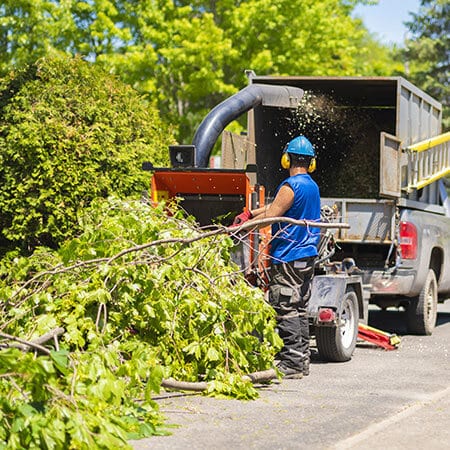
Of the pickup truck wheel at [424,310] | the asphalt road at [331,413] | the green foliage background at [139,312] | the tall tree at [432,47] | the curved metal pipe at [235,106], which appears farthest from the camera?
the tall tree at [432,47]

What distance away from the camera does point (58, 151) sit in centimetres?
1200

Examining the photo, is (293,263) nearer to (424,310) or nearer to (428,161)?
(424,310)

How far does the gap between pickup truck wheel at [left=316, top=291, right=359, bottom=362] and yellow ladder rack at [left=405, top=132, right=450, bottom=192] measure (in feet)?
6.93

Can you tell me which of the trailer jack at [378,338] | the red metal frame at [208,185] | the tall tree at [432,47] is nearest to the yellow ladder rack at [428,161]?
the trailer jack at [378,338]

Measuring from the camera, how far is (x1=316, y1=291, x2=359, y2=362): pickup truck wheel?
10.2 m

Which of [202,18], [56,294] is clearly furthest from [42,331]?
[202,18]

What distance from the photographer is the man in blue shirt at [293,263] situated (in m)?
9.16

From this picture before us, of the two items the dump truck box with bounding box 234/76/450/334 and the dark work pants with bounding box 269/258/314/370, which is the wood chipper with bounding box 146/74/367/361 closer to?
the dark work pants with bounding box 269/258/314/370

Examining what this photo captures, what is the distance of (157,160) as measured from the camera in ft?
42.6

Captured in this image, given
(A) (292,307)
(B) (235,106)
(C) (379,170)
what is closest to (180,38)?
(C) (379,170)

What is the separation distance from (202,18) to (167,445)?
876 inches

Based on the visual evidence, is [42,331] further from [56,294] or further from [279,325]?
[279,325]

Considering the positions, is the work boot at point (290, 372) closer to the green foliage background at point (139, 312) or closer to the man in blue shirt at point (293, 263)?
the man in blue shirt at point (293, 263)

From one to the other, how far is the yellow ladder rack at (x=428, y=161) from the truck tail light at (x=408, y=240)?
462 mm
